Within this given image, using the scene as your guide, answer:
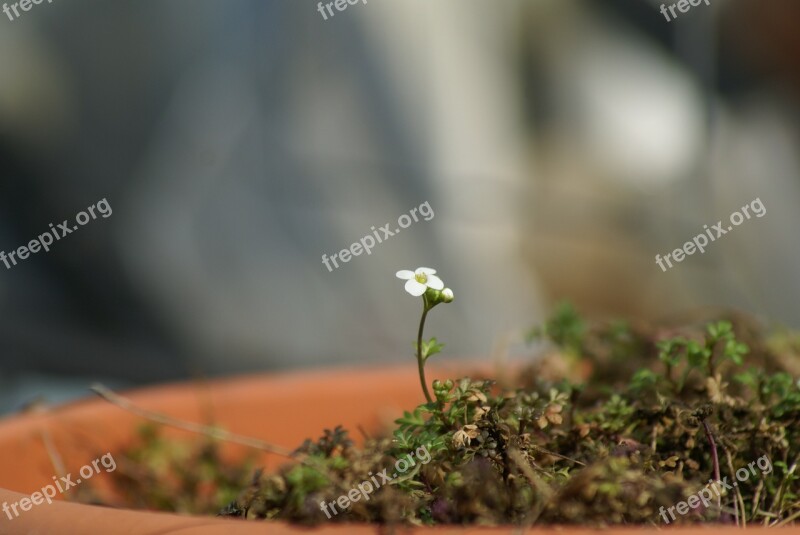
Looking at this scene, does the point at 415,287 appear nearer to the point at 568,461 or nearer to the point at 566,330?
the point at 568,461

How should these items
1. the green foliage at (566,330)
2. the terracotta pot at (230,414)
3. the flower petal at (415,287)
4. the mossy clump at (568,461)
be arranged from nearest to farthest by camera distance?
1. the mossy clump at (568,461)
2. the flower petal at (415,287)
3. the terracotta pot at (230,414)
4. the green foliage at (566,330)

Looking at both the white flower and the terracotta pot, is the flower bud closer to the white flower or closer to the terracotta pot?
the white flower

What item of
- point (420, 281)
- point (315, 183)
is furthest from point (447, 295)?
point (315, 183)

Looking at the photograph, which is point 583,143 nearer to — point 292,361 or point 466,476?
point 292,361

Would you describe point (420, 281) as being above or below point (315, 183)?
below

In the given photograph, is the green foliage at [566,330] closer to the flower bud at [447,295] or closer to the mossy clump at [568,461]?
the mossy clump at [568,461]

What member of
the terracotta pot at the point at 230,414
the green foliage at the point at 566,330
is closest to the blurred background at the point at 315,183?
the terracotta pot at the point at 230,414

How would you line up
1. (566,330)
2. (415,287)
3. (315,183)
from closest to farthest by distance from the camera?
(415,287) → (566,330) → (315,183)
